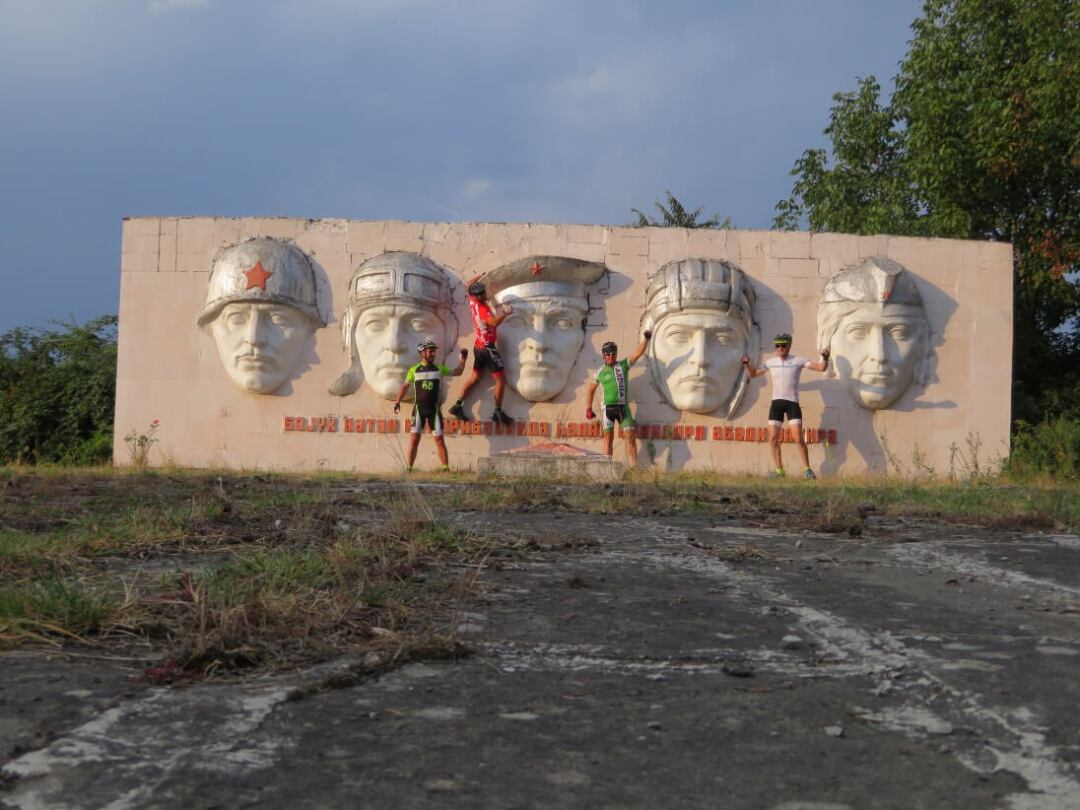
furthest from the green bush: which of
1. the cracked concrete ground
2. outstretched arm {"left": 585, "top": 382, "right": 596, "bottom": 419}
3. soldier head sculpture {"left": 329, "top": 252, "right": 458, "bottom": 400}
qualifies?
the cracked concrete ground

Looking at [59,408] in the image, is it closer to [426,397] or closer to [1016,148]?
[426,397]

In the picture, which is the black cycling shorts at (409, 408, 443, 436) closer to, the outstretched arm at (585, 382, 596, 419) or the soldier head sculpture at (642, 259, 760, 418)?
the outstretched arm at (585, 382, 596, 419)

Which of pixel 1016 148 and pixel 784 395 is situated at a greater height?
pixel 1016 148

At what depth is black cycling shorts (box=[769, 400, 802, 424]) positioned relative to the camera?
463 inches

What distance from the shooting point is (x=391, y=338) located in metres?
12.0

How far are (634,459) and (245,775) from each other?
10152 millimetres

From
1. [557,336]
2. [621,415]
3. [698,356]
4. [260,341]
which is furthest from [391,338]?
[698,356]

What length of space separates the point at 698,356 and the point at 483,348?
7.76 feet

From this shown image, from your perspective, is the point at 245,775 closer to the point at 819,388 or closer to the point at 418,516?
the point at 418,516

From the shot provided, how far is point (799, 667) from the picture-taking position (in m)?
2.47

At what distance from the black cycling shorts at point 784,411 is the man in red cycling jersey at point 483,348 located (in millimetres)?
2899

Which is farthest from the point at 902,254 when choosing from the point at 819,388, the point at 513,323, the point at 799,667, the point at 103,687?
the point at 103,687

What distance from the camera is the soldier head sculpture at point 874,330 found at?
39.8ft

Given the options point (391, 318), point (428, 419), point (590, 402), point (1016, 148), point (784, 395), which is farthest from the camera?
point (1016, 148)
